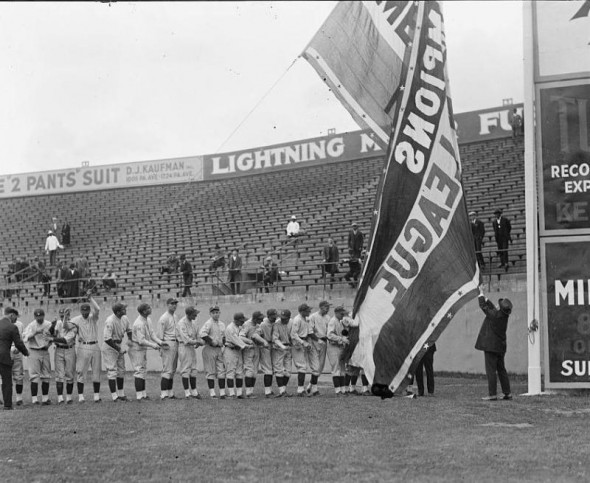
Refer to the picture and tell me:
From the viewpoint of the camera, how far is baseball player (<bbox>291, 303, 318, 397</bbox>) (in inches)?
648

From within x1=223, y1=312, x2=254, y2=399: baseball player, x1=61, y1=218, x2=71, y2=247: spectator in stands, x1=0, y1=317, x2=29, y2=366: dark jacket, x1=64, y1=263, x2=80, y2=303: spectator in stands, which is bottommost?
x1=223, y1=312, x2=254, y2=399: baseball player

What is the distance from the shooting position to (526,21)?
15.9 metres

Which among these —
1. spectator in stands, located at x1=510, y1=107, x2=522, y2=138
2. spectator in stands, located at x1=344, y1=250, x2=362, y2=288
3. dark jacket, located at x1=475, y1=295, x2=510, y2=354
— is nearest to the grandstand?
spectator in stands, located at x1=344, y1=250, x2=362, y2=288

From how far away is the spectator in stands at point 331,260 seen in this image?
24.4 m

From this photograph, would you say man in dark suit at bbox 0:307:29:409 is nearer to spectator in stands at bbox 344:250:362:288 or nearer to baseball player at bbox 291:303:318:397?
baseball player at bbox 291:303:318:397

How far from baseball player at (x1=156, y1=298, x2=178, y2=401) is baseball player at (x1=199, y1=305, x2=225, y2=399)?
62cm

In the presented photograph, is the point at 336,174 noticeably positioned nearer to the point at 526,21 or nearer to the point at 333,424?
the point at 526,21

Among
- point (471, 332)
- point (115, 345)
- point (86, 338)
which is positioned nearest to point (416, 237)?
point (115, 345)

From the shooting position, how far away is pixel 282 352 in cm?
1666

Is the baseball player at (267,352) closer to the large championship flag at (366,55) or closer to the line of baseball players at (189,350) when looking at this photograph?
the line of baseball players at (189,350)

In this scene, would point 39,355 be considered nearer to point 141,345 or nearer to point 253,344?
point 141,345

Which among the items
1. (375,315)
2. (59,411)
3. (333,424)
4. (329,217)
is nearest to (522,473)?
(375,315)

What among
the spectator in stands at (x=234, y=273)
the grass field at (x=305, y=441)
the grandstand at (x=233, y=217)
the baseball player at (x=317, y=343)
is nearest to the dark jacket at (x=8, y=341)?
the grass field at (x=305, y=441)

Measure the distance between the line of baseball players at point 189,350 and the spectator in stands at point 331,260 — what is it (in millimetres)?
7589
